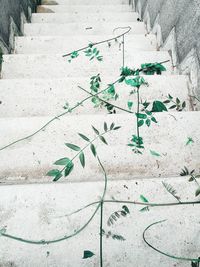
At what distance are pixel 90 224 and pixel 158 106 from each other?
0.79m

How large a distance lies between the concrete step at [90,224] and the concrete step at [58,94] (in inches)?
23.4

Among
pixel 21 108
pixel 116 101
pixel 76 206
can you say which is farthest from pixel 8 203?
Answer: pixel 116 101

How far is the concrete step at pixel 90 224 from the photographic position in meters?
0.85

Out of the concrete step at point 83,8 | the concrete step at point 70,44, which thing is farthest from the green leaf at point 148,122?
the concrete step at point 83,8

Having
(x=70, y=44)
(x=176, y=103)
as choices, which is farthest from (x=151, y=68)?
(x=70, y=44)

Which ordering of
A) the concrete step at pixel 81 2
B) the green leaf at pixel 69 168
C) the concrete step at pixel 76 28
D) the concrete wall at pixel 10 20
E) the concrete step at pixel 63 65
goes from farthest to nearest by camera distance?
the concrete step at pixel 81 2 < the concrete step at pixel 76 28 < the concrete wall at pixel 10 20 < the concrete step at pixel 63 65 < the green leaf at pixel 69 168

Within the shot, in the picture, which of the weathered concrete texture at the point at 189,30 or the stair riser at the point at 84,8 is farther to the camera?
the stair riser at the point at 84,8

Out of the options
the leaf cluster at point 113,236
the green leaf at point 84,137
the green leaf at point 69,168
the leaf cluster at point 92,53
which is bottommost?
the leaf cluster at point 113,236

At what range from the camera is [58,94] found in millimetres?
1525

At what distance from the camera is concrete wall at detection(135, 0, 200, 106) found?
1.52m

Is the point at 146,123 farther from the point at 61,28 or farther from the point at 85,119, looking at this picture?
the point at 61,28

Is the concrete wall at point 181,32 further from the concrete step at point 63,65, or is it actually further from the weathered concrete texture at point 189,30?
the concrete step at point 63,65

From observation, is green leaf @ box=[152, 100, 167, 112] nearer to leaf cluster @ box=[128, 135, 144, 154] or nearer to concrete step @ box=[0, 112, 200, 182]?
concrete step @ box=[0, 112, 200, 182]

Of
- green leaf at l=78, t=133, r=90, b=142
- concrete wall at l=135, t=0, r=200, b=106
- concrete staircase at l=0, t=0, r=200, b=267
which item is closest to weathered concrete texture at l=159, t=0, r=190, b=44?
concrete wall at l=135, t=0, r=200, b=106
